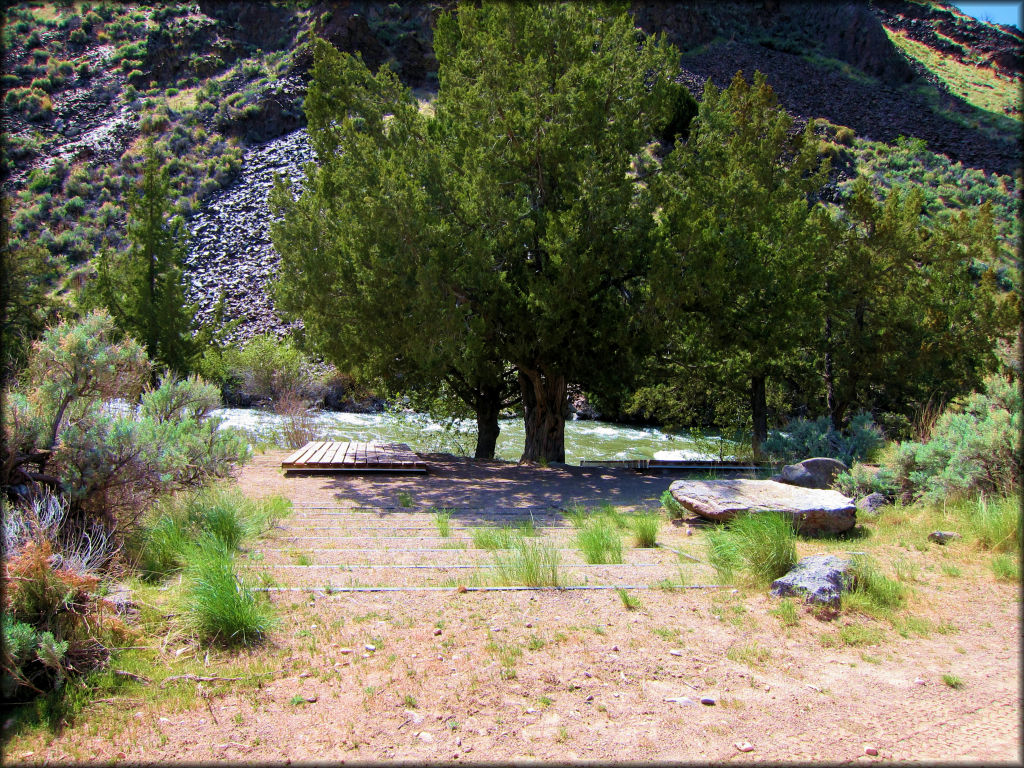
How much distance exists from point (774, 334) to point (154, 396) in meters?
8.97

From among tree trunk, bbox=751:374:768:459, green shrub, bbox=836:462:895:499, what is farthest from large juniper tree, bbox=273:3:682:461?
green shrub, bbox=836:462:895:499

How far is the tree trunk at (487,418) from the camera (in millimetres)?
14859

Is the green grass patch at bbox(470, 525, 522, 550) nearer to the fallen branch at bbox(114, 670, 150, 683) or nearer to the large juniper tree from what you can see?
the fallen branch at bbox(114, 670, 150, 683)

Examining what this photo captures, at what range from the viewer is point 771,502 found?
6023mm

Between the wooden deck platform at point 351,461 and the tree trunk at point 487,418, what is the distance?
242 cm

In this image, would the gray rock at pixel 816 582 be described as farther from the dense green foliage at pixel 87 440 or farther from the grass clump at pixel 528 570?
the dense green foliage at pixel 87 440

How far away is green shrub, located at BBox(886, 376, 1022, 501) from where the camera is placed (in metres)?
6.04

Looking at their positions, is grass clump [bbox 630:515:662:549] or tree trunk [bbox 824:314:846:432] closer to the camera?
grass clump [bbox 630:515:662:549]

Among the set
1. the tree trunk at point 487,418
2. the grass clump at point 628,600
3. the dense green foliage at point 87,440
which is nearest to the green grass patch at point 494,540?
the grass clump at point 628,600

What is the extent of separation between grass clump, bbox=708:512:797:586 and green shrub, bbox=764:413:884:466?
659 cm

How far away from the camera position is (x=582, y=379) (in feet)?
42.4

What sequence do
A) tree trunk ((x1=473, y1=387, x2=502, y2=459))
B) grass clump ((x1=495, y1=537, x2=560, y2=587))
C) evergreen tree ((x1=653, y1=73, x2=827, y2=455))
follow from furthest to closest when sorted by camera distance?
tree trunk ((x1=473, y1=387, x2=502, y2=459)) < evergreen tree ((x1=653, y1=73, x2=827, y2=455)) < grass clump ((x1=495, y1=537, x2=560, y2=587))

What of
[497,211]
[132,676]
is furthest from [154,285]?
[132,676]

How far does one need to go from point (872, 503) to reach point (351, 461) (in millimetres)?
7772
